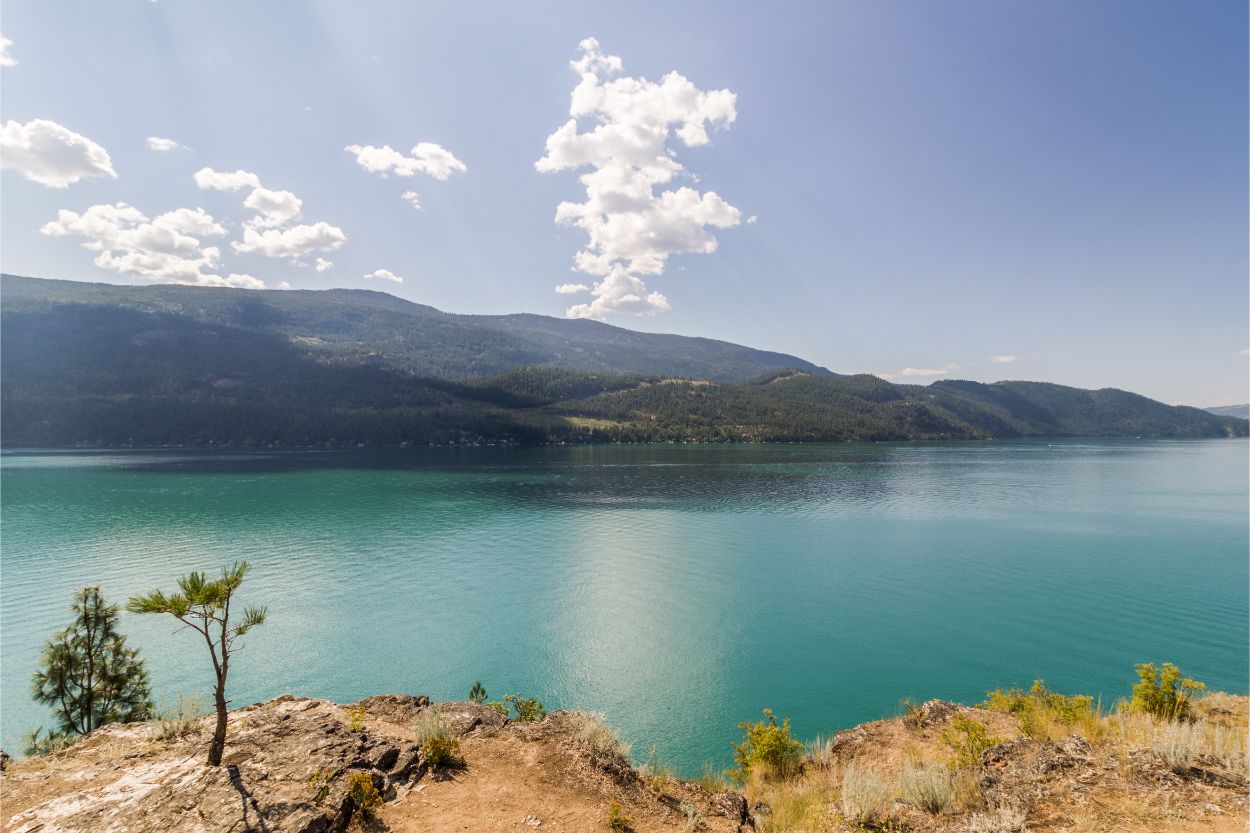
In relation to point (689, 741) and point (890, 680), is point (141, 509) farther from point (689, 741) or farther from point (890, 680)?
point (890, 680)

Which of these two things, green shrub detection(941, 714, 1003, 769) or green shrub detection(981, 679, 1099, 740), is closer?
green shrub detection(941, 714, 1003, 769)

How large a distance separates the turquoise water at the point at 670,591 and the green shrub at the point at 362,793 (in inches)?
494

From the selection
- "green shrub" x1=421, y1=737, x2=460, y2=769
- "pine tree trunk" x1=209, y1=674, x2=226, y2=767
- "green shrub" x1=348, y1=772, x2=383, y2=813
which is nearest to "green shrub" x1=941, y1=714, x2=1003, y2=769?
"green shrub" x1=421, y1=737, x2=460, y2=769

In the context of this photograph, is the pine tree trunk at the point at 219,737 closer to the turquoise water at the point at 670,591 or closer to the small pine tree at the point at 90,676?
the small pine tree at the point at 90,676

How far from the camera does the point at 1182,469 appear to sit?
12900cm

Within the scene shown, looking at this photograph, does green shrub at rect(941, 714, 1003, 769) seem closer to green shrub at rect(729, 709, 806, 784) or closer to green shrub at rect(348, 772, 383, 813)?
green shrub at rect(729, 709, 806, 784)

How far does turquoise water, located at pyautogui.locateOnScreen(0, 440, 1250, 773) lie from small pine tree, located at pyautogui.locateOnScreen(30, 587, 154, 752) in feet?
22.9

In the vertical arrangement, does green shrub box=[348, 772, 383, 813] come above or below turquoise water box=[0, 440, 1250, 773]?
above

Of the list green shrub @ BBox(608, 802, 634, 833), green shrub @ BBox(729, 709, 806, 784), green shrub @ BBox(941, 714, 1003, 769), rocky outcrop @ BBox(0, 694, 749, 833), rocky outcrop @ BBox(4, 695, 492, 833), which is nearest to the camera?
rocky outcrop @ BBox(4, 695, 492, 833)

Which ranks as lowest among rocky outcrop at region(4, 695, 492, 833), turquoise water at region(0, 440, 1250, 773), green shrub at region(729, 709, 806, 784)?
turquoise water at region(0, 440, 1250, 773)

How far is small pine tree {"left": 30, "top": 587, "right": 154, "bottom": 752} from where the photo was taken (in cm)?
1655

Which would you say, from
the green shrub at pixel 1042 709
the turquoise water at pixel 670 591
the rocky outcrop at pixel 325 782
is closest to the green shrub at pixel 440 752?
the rocky outcrop at pixel 325 782

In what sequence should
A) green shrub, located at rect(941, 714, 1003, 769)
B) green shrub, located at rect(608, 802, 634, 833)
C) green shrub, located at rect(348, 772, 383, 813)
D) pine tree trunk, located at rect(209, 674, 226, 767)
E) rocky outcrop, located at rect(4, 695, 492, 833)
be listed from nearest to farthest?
1. rocky outcrop, located at rect(4, 695, 492, 833)
2. green shrub, located at rect(348, 772, 383, 813)
3. green shrub, located at rect(608, 802, 634, 833)
4. pine tree trunk, located at rect(209, 674, 226, 767)
5. green shrub, located at rect(941, 714, 1003, 769)

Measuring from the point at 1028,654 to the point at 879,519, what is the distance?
132 feet
